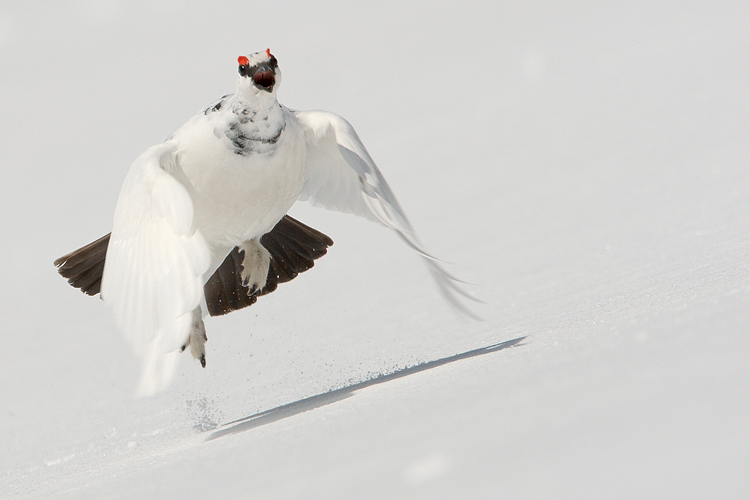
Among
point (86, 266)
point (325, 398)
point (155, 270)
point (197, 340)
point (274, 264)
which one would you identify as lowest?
point (325, 398)

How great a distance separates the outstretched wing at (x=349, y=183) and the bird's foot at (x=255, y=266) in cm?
28

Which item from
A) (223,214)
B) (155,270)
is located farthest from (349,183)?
(155,270)

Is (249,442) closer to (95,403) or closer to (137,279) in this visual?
(137,279)

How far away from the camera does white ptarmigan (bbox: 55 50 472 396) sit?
2.40m

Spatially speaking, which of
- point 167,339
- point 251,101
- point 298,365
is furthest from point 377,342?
point 167,339

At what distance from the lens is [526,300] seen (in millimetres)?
3689

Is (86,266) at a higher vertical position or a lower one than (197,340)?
higher

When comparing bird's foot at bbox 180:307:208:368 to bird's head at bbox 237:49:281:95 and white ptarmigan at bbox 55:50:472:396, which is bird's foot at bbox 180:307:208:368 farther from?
bird's head at bbox 237:49:281:95

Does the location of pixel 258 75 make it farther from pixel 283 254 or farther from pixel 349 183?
pixel 283 254

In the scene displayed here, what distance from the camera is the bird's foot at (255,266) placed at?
3.47 meters

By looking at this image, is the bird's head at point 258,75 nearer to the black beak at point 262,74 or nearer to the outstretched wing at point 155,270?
the black beak at point 262,74

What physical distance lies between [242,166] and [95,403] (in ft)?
4.98

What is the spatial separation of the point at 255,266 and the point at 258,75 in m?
0.92

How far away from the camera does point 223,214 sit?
3.03 metres
